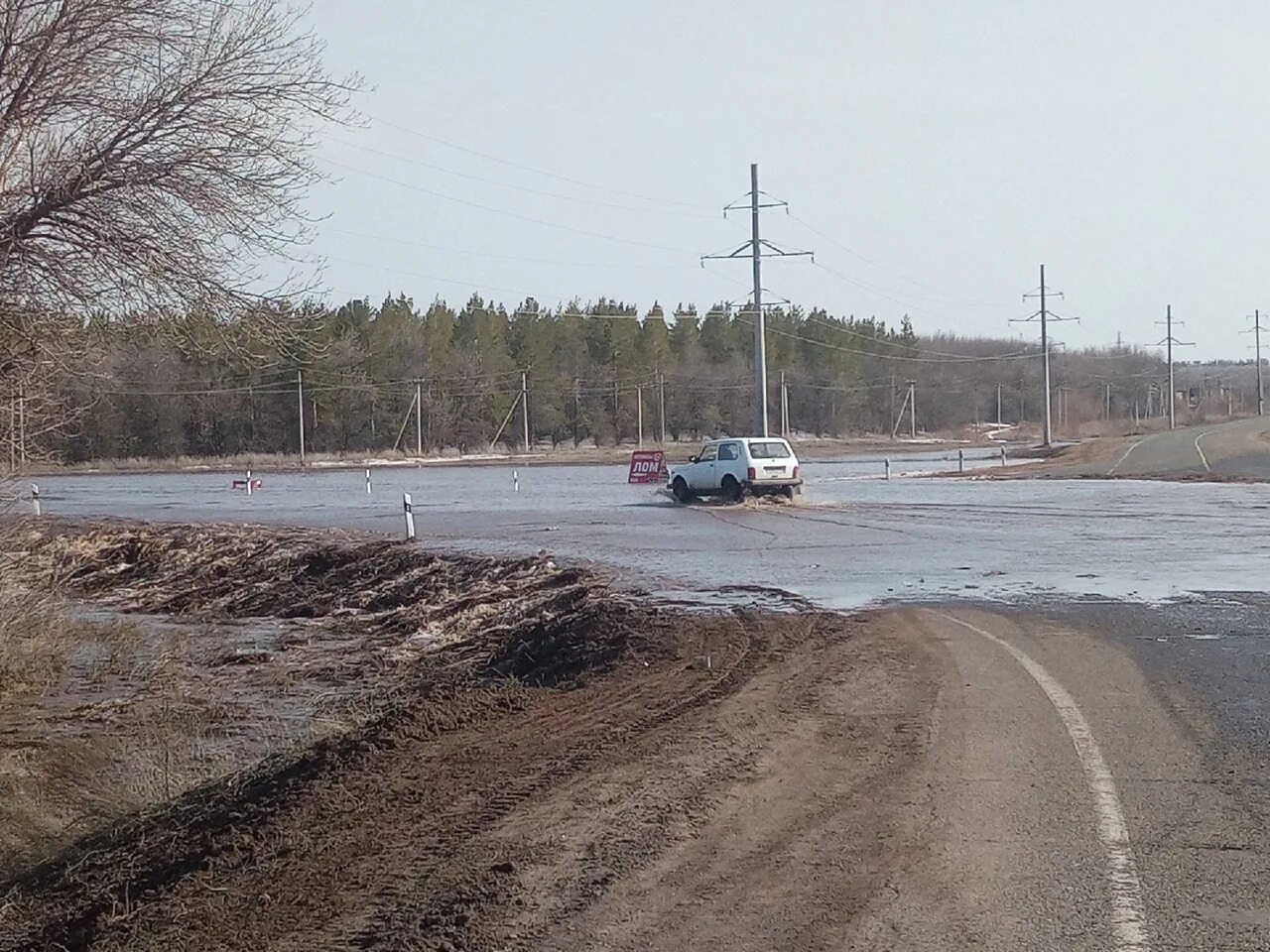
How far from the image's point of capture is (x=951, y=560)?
866 inches

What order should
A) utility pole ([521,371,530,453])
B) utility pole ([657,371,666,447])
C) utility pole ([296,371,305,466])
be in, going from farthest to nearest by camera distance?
utility pole ([657,371,666,447])
utility pole ([521,371,530,453])
utility pole ([296,371,305,466])

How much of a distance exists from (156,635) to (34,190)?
31.1ft

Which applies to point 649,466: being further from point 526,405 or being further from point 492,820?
point 526,405

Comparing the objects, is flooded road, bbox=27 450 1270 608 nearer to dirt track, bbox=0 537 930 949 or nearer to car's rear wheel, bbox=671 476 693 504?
car's rear wheel, bbox=671 476 693 504

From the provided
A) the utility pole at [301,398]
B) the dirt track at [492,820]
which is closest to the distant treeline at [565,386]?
the utility pole at [301,398]

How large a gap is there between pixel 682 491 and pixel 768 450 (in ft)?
8.82

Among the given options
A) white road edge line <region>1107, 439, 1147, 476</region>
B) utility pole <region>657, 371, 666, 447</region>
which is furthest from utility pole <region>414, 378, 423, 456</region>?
white road edge line <region>1107, 439, 1147, 476</region>

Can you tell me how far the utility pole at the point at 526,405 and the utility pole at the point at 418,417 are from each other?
7.44m

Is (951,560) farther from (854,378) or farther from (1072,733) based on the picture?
(854,378)

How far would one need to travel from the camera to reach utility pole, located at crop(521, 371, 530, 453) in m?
104

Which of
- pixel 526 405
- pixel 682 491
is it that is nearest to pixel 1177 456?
pixel 682 491

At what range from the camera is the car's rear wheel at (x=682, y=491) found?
39.4 m

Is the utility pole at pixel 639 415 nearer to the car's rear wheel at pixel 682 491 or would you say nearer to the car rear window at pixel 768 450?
the car's rear wheel at pixel 682 491

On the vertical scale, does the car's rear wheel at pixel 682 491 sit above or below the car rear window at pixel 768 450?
below
